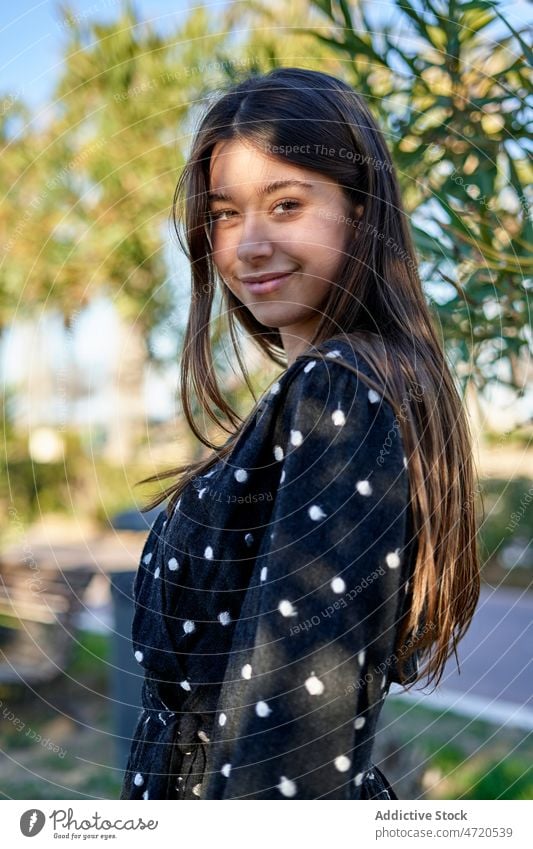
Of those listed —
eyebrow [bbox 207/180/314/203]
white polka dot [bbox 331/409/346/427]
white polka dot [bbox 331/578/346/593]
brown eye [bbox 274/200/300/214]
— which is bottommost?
white polka dot [bbox 331/578/346/593]

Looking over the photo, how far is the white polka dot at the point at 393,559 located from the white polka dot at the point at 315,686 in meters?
0.13

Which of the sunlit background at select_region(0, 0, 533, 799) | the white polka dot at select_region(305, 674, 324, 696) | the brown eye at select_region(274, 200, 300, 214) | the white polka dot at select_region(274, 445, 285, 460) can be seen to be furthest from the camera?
the sunlit background at select_region(0, 0, 533, 799)

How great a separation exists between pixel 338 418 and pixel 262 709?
0.95 feet

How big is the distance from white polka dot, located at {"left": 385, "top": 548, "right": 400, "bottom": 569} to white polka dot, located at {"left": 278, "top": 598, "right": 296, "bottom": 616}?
103 mm

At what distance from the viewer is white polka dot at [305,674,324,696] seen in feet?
2.86

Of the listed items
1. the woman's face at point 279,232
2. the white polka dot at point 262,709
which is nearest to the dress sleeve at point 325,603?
the white polka dot at point 262,709

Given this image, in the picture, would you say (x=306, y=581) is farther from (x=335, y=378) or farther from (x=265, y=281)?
(x=265, y=281)

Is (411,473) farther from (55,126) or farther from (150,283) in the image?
(55,126)

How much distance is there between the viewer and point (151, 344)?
303 cm

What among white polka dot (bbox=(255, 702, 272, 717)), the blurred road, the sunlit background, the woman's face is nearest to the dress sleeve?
white polka dot (bbox=(255, 702, 272, 717))

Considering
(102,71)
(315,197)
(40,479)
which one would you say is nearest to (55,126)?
(102,71)

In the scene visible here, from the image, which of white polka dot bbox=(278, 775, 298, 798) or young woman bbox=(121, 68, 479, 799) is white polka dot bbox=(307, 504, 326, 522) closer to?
young woman bbox=(121, 68, 479, 799)

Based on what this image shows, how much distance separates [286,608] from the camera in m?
0.89

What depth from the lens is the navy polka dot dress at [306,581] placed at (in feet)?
2.86
